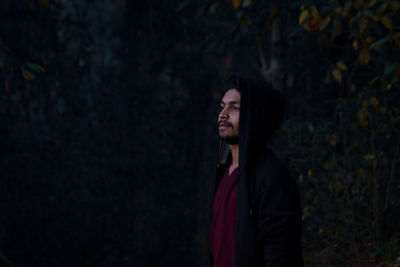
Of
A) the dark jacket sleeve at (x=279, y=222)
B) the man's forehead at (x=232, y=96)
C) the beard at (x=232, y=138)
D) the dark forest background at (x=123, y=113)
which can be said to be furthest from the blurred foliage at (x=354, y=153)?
the dark jacket sleeve at (x=279, y=222)

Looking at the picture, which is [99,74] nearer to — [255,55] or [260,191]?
[255,55]

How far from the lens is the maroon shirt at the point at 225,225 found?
110 inches

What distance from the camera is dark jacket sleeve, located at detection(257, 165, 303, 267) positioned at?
2.51 m

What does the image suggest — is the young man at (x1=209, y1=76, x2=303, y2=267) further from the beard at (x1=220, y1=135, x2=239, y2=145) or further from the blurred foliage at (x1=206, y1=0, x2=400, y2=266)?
the blurred foliage at (x1=206, y1=0, x2=400, y2=266)

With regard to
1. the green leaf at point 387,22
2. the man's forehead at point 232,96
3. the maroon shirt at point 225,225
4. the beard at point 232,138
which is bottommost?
the maroon shirt at point 225,225

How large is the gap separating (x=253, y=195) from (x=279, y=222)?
0.22 meters

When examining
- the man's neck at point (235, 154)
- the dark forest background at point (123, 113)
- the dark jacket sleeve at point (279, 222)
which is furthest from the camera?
the dark forest background at point (123, 113)

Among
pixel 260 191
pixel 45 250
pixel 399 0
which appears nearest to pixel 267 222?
pixel 260 191

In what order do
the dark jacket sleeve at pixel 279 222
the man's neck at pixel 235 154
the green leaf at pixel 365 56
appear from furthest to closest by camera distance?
the green leaf at pixel 365 56
the man's neck at pixel 235 154
the dark jacket sleeve at pixel 279 222

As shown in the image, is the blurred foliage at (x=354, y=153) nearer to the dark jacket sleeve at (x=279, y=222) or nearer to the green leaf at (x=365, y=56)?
the green leaf at (x=365, y=56)

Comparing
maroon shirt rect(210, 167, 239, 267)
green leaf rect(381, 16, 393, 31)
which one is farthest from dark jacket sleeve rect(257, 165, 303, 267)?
green leaf rect(381, 16, 393, 31)

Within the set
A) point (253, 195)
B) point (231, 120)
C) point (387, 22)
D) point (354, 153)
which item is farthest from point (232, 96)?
point (354, 153)

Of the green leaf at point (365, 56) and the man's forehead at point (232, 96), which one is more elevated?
the green leaf at point (365, 56)

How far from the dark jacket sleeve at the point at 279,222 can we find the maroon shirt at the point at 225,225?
0.22 metres
